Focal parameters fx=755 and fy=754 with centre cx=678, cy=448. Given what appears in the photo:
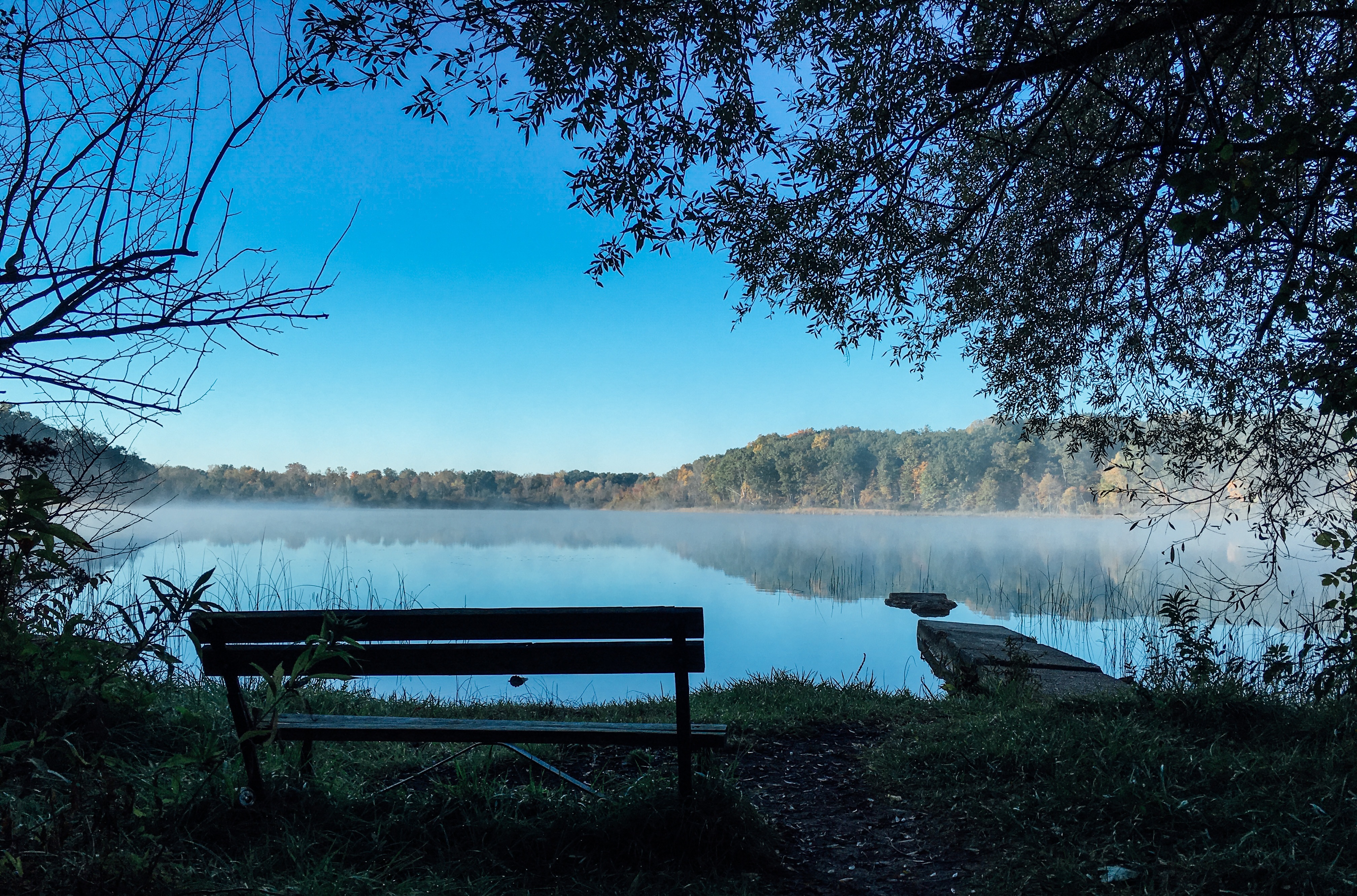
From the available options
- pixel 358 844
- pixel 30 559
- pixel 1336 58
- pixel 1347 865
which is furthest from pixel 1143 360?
pixel 30 559

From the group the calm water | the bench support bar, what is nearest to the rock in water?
the calm water

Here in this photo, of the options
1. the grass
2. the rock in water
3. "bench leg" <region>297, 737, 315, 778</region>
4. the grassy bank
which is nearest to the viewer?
the grassy bank

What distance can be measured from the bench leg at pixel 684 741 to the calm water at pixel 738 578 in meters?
0.32

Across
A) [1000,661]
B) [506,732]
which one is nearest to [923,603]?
[1000,661]

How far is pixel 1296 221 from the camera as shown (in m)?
4.33

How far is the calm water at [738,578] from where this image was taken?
739 centimetres

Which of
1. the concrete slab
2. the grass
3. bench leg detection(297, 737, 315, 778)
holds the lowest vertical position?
the concrete slab

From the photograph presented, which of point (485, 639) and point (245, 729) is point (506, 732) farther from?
point (245, 729)

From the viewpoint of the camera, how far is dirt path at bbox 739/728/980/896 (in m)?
2.66

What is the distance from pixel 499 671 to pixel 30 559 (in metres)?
1.89

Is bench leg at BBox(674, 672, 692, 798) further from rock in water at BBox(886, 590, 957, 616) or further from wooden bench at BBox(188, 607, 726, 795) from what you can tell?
rock in water at BBox(886, 590, 957, 616)

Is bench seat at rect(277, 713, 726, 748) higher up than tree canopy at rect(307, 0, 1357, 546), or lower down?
lower down

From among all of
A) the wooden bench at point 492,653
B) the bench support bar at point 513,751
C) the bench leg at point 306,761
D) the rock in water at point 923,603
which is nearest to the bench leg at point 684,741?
the wooden bench at point 492,653

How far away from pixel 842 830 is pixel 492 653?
1.62 meters
